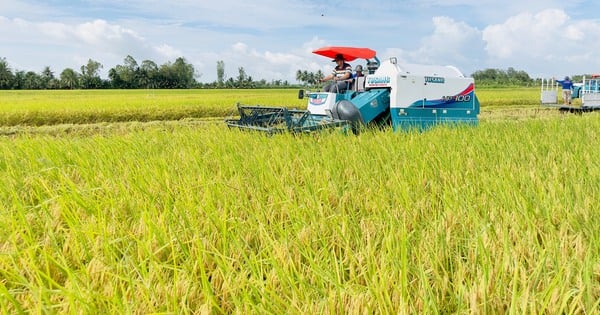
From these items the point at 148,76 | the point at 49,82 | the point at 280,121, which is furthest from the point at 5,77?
the point at 280,121

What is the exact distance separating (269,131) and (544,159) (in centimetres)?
310

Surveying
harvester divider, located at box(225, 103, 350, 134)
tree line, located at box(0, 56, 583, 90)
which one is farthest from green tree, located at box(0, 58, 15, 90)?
harvester divider, located at box(225, 103, 350, 134)

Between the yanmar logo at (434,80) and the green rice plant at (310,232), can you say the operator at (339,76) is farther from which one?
the green rice plant at (310,232)

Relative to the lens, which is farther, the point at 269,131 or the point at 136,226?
the point at 269,131

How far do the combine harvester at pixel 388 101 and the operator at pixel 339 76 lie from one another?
0.11 metres

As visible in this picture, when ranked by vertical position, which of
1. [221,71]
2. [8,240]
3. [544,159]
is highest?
[221,71]

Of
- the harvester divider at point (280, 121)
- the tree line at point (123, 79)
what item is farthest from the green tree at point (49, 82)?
the harvester divider at point (280, 121)

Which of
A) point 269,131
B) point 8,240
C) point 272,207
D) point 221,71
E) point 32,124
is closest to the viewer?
point 8,240

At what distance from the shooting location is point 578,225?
1.84m

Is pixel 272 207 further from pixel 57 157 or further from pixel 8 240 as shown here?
pixel 57 157

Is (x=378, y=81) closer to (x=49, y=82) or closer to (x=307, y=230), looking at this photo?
(x=307, y=230)

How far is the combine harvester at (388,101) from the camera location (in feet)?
19.9

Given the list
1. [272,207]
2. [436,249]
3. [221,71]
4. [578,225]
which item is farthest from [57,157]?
[221,71]

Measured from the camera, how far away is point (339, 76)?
6.94 metres
